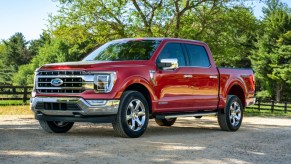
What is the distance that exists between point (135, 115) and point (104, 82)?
927mm

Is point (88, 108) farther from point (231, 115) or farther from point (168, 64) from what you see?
point (231, 115)

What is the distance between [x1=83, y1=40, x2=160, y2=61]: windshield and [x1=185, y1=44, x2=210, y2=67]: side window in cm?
104

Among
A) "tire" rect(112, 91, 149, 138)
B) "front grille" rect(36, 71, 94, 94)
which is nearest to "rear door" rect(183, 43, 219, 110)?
"tire" rect(112, 91, 149, 138)

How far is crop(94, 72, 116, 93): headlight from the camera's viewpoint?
868 centimetres

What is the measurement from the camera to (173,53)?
10.3 metres

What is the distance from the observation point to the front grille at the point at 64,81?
8734mm

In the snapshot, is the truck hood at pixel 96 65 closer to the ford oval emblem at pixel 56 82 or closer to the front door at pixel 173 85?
the ford oval emblem at pixel 56 82

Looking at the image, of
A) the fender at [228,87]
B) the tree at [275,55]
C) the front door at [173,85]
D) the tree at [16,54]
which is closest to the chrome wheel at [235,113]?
the fender at [228,87]

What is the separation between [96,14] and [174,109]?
12.3m

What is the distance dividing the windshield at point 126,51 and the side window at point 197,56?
104cm

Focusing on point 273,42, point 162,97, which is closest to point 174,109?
point 162,97

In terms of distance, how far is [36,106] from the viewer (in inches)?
366

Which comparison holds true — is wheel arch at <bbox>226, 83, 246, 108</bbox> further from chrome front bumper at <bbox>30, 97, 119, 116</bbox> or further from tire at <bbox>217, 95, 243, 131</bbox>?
chrome front bumper at <bbox>30, 97, 119, 116</bbox>

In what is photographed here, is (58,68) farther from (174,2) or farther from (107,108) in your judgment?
(174,2)
